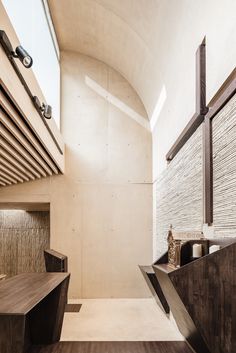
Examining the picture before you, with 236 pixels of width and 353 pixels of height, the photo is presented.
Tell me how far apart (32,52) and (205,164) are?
2.74 metres

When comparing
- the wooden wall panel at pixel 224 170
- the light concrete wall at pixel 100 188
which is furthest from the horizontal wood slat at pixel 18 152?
the wooden wall panel at pixel 224 170

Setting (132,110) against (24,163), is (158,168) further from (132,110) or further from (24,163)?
(24,163)

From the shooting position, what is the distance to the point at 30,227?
865 centimetres

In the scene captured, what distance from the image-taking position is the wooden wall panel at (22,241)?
8.49m

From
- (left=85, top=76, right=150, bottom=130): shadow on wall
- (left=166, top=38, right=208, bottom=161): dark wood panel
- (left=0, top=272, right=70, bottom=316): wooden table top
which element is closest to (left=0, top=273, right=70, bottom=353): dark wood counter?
(left=0, top=272, right=70, bottom=316): wooden table top

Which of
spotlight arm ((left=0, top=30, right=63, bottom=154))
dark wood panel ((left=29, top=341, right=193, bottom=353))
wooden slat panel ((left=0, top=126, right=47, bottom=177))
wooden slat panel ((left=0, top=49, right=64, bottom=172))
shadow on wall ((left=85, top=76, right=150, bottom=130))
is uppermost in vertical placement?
shadow on wall ((left=85, top=76, right=150, bottom=130))

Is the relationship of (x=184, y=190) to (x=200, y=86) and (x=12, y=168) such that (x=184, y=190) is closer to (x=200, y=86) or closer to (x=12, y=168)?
(x=200, y=86)

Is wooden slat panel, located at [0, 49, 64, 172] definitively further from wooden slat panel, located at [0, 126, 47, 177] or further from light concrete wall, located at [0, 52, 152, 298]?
light concrete wall, located at [0, 52, 152, 298]

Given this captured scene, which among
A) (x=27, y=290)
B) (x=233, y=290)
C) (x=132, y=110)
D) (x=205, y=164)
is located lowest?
(x=27, y=290)

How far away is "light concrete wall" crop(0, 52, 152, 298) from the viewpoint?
6789mm

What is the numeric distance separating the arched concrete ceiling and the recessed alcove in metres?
3.81

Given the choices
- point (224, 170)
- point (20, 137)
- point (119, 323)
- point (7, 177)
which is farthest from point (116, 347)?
point (7, 177)

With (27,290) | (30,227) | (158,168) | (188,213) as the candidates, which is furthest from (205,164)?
(30,227)

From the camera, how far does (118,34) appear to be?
5.97 m
